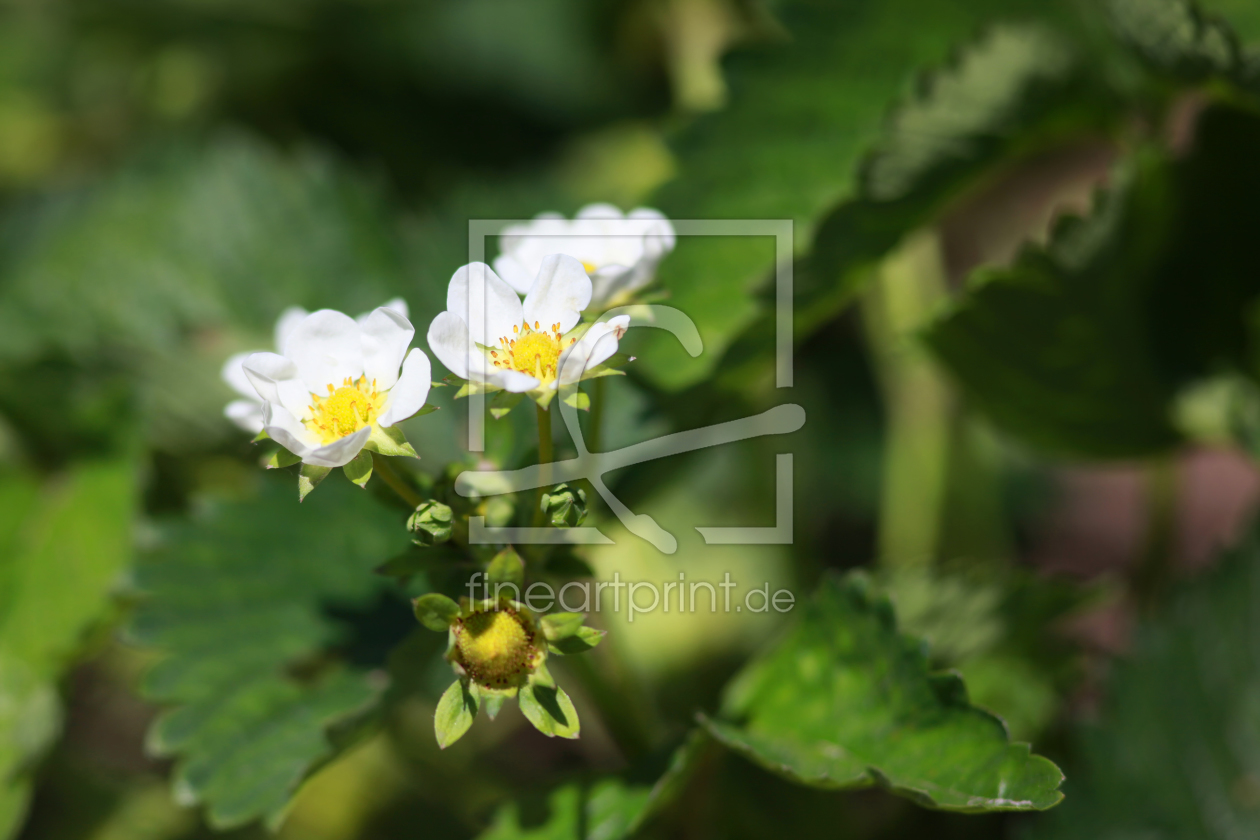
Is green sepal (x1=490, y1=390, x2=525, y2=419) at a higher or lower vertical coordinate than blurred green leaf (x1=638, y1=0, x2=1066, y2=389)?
lower

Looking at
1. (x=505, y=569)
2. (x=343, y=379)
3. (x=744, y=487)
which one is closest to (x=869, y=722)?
(x=505, y=569)

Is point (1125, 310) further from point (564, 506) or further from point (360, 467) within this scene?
point (360, 467)

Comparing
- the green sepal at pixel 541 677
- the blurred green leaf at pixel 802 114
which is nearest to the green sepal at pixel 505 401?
the green sepal at pixel 541 677

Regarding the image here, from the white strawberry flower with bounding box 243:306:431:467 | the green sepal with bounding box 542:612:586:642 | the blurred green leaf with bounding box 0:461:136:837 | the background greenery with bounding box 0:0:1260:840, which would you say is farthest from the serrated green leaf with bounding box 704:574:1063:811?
the blurred green leaf with bounding box 0:461:136:837

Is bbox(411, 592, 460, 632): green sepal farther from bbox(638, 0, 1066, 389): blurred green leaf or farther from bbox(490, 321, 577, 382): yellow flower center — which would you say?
bbox(638, 0, 1066, 389): blurred green leaf

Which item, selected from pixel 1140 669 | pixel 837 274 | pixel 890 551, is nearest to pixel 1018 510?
pixel 890 551
